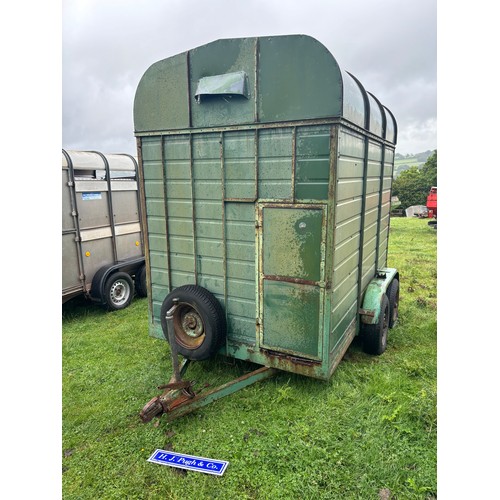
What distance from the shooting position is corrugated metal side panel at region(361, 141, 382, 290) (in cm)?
486

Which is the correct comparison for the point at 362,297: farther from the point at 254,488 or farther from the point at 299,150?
the point at 254,488

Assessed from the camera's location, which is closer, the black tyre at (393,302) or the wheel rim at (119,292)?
the black tyre at (393,302)

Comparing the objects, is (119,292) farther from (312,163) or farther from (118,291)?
(312,163)

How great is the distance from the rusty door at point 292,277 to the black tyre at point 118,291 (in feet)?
12.6

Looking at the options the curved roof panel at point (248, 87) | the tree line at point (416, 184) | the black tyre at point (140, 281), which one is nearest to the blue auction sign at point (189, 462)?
the curved roof panel at point (248, 87)

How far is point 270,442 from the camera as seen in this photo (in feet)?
11.5

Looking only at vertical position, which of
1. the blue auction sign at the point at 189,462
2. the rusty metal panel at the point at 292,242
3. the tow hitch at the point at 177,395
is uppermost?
the rusty metal panel at the point at 292,242

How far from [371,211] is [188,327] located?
2.86m

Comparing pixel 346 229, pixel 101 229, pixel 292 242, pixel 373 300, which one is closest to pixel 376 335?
pixel 373 300

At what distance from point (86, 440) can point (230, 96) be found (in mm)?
3626

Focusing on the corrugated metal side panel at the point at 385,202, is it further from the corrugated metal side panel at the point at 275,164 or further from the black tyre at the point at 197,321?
the black tyre at the point at 197,321

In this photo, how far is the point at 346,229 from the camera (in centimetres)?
403

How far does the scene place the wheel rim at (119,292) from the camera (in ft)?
23.2

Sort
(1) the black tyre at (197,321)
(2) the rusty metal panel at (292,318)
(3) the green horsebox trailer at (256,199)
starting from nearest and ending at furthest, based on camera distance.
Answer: (3) the green horsebox trailer at (256,199)
(2) the rusty metal panel at (292,318)
(1) the black tyre at (197,321)
